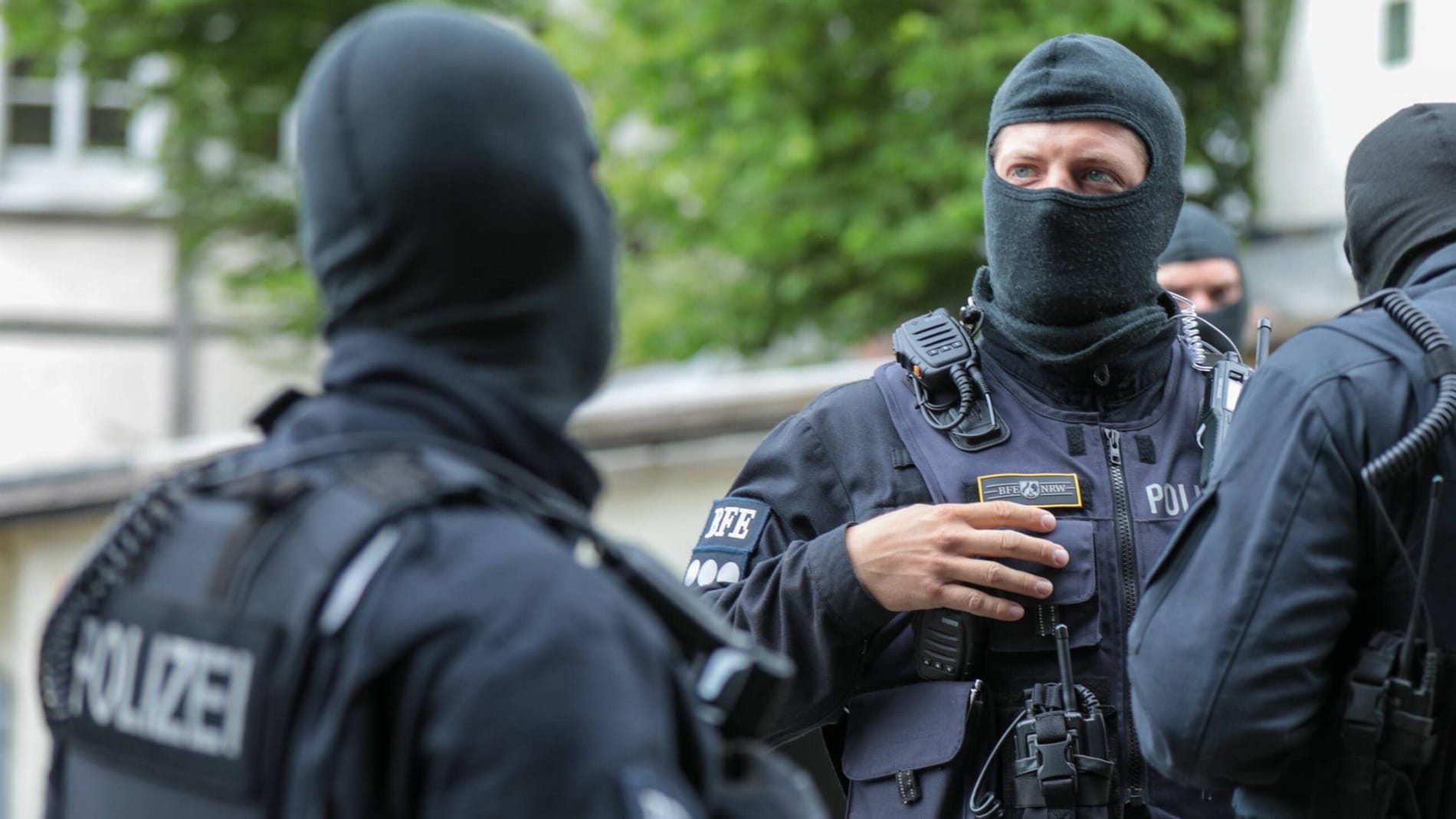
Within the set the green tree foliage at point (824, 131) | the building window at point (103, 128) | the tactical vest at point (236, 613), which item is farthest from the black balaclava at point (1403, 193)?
the building window at point (103, 128)

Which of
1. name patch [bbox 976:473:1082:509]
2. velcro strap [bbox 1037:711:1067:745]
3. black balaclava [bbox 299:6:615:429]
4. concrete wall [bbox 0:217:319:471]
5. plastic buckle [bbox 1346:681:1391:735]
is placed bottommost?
concrete wall [bbox 0:217:319:471]

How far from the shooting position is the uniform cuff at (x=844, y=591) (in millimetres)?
2725

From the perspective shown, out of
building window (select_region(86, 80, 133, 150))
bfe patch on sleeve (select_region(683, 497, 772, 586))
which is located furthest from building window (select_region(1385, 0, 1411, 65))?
building window (select_region(86, 80, 133, 150))

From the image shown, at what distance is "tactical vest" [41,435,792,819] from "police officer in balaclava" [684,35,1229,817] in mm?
1001

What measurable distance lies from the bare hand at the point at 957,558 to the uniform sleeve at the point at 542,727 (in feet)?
4.14

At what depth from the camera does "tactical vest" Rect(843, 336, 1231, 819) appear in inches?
106

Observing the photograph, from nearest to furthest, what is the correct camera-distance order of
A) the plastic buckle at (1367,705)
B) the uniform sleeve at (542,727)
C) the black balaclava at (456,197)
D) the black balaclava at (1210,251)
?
the uniform sleeve at (542,727) < the black balaclava at (456,197) < the plastic buckle at (1367,705) < the black balaclava at (1210,251)

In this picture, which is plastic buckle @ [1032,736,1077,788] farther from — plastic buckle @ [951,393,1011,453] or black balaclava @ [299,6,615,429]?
black balaclava @ [299,6,615,429]

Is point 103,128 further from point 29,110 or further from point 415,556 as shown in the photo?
point 415,556

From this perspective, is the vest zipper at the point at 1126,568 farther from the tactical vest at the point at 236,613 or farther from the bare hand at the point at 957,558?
the tactical vest at the point at 236,613

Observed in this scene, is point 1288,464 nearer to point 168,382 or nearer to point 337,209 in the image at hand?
point 337,209

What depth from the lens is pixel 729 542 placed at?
2949 millimetres

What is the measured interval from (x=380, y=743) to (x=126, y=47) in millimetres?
10606

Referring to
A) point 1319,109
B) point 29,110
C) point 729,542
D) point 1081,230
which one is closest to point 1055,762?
point 729,542
